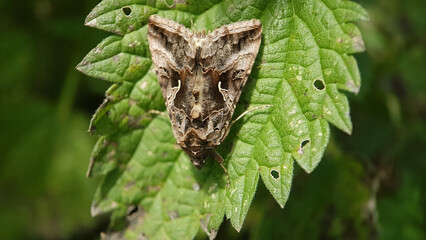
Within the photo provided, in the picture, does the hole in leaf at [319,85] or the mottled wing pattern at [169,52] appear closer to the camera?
the hole in leaf at [319,85]

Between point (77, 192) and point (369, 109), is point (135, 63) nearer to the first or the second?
point (77, 192)

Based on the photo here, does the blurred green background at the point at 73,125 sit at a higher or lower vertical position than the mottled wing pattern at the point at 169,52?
lower

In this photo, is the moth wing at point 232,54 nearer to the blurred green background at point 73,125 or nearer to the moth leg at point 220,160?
the moth leg at point 220,160

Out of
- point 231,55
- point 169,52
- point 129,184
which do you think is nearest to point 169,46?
point 169,52

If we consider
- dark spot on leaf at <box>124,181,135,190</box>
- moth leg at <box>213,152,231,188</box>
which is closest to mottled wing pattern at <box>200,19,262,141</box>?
moth leg at <box>213,152,231,188</box>

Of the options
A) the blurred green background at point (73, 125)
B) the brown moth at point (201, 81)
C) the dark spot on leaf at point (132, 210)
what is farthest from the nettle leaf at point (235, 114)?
the blurred green background at point (73, 125)
